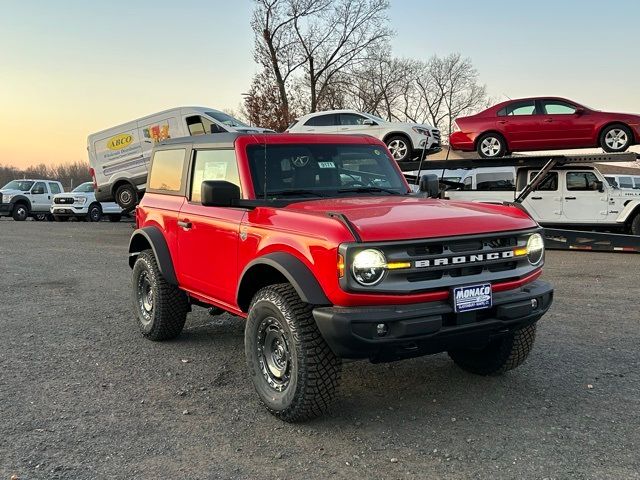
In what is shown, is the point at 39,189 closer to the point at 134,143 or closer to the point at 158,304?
the point at 134,143

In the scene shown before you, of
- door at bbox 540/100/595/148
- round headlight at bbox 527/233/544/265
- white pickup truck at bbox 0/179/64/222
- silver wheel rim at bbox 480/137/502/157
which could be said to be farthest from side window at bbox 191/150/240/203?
white pickup truck at bbox 0/179/64/222

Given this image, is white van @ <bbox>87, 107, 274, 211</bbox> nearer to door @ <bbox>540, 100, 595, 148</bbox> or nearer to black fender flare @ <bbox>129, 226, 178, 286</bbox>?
door @ <bbox>540, 100, 595, 148</bbox>

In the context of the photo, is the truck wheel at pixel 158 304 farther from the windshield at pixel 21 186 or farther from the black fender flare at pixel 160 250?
the windshield at pixel 21 186

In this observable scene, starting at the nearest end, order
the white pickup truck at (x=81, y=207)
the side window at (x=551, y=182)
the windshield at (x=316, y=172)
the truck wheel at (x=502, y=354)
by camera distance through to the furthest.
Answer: the truck wheel at (x=502, y=354), the windshield at (x=316, y=172), the side window at (x=551, y=182), the white pickup truck at (x=81, y=207)

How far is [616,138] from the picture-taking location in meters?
12.1

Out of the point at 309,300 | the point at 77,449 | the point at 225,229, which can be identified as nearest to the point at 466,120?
the point at 225,229

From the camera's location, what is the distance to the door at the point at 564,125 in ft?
40.3

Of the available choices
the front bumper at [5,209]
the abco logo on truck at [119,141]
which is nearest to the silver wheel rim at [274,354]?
the abco logo on truck at [119,141]

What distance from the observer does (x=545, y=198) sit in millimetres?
14367

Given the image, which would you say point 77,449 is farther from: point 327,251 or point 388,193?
point 388,193

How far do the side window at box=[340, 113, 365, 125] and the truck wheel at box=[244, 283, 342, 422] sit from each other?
10942 mm

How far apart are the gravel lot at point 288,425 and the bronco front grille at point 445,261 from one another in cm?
99

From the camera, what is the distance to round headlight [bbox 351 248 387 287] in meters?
3.45

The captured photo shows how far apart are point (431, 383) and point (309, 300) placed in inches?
65.5
